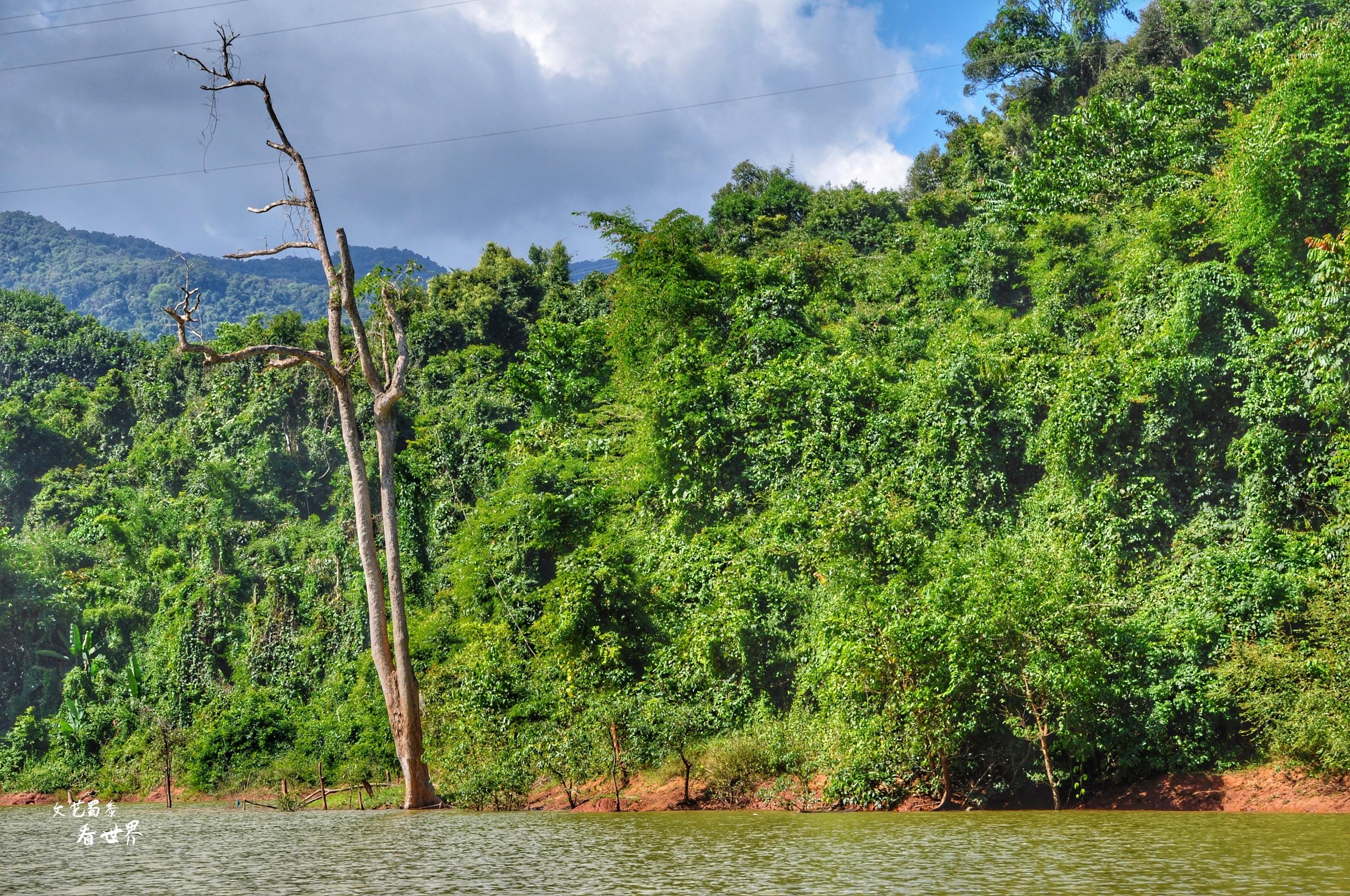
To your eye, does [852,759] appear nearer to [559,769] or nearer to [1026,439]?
[559,769]

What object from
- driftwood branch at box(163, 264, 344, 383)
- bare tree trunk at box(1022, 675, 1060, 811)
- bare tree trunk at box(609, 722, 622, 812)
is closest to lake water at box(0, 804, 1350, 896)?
bare tree trunk at box(1022, 675, 1060, 811)

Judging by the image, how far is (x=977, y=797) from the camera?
47.5 ft

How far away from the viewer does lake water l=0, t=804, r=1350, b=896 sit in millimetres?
7047

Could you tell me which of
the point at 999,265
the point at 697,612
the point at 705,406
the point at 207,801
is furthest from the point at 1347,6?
the point at 207,801

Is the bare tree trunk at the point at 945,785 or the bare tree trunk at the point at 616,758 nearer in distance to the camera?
the bare tree trunk at the point at 945,785

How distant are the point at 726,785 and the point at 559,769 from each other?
281cm

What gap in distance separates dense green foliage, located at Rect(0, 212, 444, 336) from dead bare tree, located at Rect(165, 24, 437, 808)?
94086 mm

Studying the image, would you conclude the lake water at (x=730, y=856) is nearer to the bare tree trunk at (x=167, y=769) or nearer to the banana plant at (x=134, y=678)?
the bare tree trunk at (x=167, y=769)

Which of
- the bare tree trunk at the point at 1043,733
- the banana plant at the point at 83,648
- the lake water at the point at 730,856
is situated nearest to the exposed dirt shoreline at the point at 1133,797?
the bare tree trunk at the point at 1043,733

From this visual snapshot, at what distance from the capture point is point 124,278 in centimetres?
13275

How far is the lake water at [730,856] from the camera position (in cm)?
705

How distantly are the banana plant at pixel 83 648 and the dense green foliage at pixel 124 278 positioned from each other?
7444 cm

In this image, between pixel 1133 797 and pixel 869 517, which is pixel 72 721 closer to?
pixel 869 517

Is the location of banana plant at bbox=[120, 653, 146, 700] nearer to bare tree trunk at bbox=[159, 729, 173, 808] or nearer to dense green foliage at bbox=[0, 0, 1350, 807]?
dense green foliage at bbox=[0, 0, 1350, 807]
